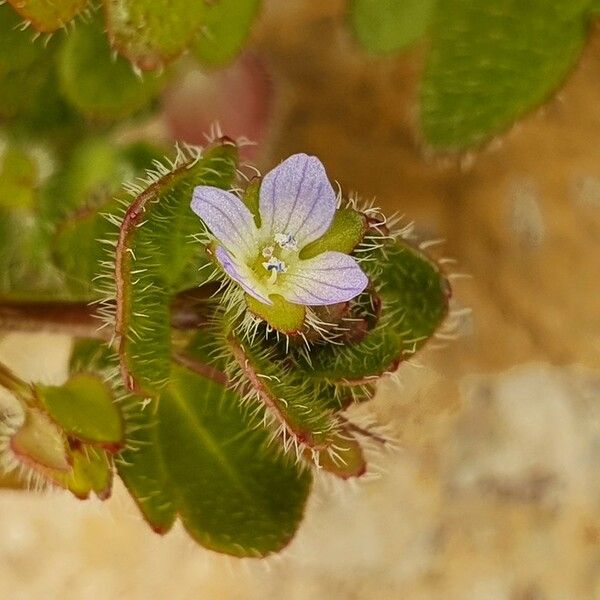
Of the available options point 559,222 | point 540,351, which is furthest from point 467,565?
point 559,222

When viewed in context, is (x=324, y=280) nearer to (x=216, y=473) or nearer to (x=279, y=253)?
(x=279, y=253)

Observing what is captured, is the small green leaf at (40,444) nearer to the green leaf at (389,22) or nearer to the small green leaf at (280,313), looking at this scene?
the small green leaf at (280,313)

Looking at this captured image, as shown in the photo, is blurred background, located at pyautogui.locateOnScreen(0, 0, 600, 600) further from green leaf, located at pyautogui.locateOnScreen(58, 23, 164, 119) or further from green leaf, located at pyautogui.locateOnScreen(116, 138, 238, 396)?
green leaf, located at pyautogui.locateOnScreen(116, 138, 238, 396)

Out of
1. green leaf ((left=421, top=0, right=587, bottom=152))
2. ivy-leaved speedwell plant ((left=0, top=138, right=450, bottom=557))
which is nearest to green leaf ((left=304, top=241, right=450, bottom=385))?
ivy-leaved speedwell plant ((left=0, top=138, right=450, bottom=557))

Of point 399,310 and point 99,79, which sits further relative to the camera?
point 99,79

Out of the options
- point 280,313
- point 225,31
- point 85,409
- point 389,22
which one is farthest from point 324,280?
point 389,22

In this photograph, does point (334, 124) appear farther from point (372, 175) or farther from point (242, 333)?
point (242, 333)
